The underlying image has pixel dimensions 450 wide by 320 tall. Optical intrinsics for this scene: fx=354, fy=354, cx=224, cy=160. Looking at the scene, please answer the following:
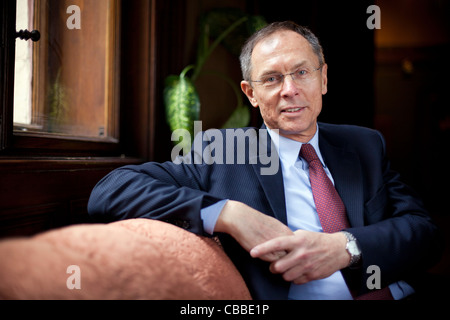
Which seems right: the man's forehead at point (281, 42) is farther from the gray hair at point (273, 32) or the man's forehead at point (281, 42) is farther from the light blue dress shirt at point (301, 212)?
the light blue dress shirt at point (301, 212)

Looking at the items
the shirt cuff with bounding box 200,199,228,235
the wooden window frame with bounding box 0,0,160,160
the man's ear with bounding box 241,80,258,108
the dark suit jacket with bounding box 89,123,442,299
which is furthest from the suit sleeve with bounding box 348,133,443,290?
the wooden window frame with bounding box 0,0,160,160

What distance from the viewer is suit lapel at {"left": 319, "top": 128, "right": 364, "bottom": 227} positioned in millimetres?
1304

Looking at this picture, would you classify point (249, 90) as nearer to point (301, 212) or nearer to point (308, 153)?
point (308, 153)

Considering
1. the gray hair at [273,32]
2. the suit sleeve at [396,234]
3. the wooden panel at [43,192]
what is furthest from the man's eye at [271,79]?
the wooden panel at [43,192]

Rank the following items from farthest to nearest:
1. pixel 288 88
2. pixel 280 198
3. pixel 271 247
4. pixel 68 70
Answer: pixel 68 70 → pixel 288 88 → pixel 280 198 → pixel 271 247

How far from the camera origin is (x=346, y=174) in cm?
140

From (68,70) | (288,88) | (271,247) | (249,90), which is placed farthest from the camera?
(68,70)

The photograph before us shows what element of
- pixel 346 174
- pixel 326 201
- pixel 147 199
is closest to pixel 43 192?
pixel 147 199

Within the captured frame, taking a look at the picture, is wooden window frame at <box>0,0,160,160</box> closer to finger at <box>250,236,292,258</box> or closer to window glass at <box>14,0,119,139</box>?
window glass at <box>14,0,119,139</box>

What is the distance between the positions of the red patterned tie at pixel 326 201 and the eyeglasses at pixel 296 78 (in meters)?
0.26

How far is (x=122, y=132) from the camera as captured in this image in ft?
6.66

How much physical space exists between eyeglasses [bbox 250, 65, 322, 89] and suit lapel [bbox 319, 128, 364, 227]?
0.92 feet

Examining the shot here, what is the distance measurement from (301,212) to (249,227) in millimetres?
384

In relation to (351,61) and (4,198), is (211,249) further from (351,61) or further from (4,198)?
(351,61)
